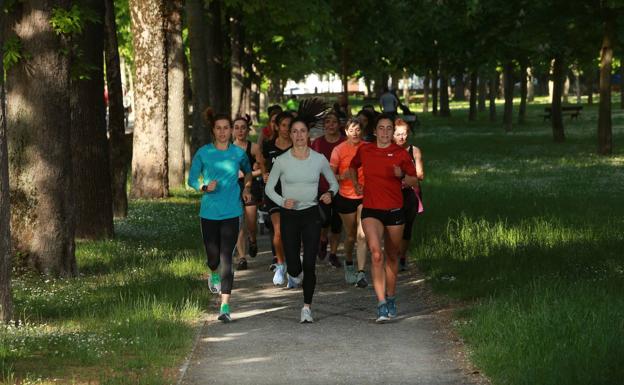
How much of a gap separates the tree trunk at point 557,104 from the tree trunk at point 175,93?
687 inches

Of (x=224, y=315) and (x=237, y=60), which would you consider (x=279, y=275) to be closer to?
(x=224, y=315)

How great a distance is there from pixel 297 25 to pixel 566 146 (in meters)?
11.0

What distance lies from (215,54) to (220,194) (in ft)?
68.4

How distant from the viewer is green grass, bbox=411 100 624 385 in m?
8.64

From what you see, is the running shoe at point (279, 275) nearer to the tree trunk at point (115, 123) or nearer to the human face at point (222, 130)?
the human face at point (222, 130)

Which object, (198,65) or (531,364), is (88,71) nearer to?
(531,364)

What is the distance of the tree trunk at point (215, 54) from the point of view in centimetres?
3128

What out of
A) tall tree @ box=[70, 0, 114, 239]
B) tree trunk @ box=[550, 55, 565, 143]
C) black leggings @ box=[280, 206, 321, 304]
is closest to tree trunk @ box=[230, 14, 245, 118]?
tree trunk @ box=[550, 55, 565, 143]

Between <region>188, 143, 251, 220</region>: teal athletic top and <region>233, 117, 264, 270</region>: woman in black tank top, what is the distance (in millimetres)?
2484

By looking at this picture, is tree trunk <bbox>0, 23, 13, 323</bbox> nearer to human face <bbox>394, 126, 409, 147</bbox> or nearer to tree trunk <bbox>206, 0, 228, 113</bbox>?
human face <bbox>394, 126, 409, 147</bbox>

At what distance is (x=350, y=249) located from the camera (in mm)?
14117

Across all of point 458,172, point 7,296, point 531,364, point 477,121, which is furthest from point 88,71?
point 477,121

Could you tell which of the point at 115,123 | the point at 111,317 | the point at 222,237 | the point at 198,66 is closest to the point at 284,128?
the point at 222,237

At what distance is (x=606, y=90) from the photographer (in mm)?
34125
